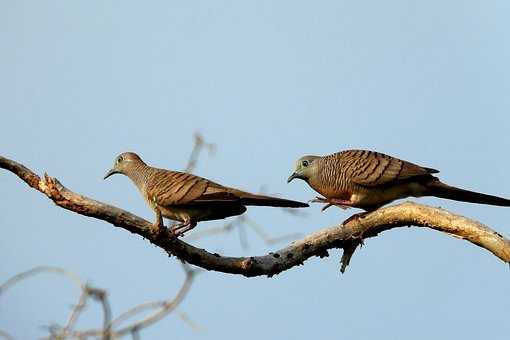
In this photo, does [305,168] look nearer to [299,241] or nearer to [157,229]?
[299,241]

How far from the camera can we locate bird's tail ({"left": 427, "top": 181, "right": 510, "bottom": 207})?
7023mm

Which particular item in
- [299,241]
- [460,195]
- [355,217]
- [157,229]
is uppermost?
[460,195]

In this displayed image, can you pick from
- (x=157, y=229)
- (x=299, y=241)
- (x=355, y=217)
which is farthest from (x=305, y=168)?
(x=157, y=229)

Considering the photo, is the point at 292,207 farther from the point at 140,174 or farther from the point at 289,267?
the point at 140,174

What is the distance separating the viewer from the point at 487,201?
7.07m

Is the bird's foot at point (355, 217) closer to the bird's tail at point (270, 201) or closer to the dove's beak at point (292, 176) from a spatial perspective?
the bird's tail at point (270, 201)

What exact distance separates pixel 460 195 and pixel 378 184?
60 centimetres

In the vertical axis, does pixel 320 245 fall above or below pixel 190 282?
above

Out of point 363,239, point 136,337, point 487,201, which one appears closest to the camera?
point 136,337

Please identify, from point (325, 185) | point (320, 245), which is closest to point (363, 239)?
point (320, 245)

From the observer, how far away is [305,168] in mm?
7738

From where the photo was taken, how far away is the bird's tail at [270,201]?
21.7 feet

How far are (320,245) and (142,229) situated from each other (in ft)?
4.45

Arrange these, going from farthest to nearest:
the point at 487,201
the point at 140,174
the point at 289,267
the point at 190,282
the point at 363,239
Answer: the point at 140,174, the point at 487,201, the point at 363,239, the point at 289,267, the point at 190,282
